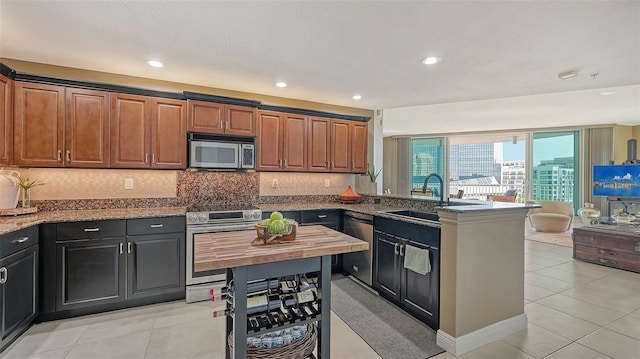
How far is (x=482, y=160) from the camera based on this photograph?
8836 mm

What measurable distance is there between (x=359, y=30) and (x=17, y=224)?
3063 millimetres

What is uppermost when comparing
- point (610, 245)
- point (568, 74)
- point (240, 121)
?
point (568, 74)

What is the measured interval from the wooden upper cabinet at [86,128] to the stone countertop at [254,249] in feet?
6.79

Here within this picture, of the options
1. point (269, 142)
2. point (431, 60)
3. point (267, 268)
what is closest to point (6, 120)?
point (269, 142)

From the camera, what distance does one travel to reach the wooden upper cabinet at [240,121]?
12.0ft

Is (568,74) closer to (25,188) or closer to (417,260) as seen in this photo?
(417,260)

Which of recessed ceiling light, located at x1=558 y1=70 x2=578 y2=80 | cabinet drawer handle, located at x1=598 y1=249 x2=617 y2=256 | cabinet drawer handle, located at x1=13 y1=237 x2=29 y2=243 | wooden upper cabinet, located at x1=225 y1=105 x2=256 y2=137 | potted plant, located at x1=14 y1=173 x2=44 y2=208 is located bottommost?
cabinet drawer handle, located at x1=598 y1=249 x2=617 y2=256

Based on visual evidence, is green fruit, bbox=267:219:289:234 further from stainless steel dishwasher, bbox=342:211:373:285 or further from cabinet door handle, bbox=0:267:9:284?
cabinet door handle, bbox=0:267:9:284

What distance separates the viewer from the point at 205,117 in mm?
3533

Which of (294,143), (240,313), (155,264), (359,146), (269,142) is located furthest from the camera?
(359,146)

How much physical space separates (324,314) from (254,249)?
0.56 metres

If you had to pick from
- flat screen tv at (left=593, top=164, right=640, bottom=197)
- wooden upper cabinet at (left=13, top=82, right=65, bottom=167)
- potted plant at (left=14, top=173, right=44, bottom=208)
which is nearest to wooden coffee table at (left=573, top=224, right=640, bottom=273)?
flat screen tv at (left=593, top=164, right=640, bottom=197)

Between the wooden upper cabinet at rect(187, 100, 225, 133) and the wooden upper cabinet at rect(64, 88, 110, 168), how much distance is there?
2.64 ft

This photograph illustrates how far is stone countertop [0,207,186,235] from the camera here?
2.36 metres
